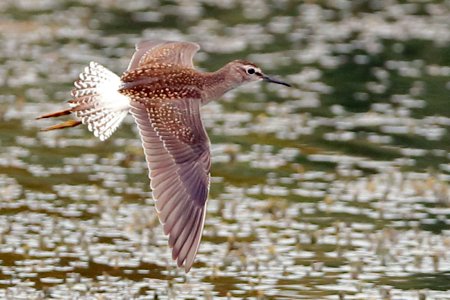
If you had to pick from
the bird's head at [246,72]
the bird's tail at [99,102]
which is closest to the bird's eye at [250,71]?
the bird's head at [246,72]

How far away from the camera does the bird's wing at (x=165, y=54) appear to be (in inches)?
376

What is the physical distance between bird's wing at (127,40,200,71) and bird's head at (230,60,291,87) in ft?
1.09

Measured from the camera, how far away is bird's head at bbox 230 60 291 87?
9.64 metres

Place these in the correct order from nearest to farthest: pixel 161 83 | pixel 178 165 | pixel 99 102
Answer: pixel 178 165 < pixel 161 83 < pixel 99 102

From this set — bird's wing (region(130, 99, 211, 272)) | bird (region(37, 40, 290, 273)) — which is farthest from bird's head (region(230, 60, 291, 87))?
bird's wing (region(130, 99, 211, 272))

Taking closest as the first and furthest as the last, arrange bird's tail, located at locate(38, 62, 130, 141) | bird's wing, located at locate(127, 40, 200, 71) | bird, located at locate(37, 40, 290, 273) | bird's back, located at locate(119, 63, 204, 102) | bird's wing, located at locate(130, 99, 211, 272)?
bird's wing, located at locate(130, 99, 211, 272), bird, located at locate(37, 40, 290, 273), bird's back, located at locate(119, 63, 204, 102), bird's tail, located at locate(38, 62, 130, 141), bird's wing, located at locate(127, 40, 200, 71)

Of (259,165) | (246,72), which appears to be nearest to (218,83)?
(246,72)

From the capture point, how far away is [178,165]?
823cm

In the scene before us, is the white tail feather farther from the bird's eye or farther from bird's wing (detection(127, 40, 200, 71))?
the bird's eye

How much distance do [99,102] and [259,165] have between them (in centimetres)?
345

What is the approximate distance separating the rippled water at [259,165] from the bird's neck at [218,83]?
4.03 ft

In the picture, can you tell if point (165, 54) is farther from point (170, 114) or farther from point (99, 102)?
point (170, 114)

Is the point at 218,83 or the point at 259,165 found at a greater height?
the point at 218,83

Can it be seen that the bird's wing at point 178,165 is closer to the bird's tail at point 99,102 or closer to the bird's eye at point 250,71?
the bird's tail at point 99,102
